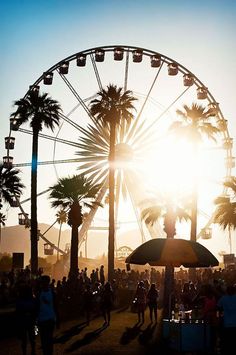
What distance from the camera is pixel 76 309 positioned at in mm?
28797

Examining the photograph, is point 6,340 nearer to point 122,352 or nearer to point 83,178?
point 122,352

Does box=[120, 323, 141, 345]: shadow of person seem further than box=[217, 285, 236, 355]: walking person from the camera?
Yes

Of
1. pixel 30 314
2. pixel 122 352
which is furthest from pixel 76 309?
pixel 30 314

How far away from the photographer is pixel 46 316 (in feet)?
37.9

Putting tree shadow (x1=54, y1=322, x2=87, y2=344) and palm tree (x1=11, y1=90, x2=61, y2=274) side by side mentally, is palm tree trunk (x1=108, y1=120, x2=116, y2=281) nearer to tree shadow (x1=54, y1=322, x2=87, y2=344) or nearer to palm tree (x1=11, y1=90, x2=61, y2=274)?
palm tree (x1=11, y1=90, x2=61, y2=274)

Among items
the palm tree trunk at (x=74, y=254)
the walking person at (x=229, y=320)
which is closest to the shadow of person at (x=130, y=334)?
the walking person at (x=229, y=320)

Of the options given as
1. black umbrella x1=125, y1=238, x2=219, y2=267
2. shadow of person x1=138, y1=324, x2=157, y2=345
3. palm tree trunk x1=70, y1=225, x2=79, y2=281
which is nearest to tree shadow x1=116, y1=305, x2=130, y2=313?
palm tree trunk x1=70, y1=225, x2=79, y2=281

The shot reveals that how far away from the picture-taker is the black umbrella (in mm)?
16031

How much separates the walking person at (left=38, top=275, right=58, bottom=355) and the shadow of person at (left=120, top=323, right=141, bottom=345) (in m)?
5.32

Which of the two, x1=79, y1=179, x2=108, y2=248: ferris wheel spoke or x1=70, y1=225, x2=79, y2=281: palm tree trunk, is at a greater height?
x1=79, y1=179, x2=108, y2=248: ferris wheel spoke

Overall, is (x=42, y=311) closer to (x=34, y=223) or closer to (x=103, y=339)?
(x=103, y=339)

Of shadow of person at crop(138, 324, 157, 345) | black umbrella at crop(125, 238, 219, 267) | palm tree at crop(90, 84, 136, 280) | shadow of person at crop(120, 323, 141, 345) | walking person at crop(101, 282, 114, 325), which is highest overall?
palm tree at crop(90, 84, 136, 280)

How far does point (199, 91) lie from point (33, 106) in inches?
472

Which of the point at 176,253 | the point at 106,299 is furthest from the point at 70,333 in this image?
the point at 176,253
